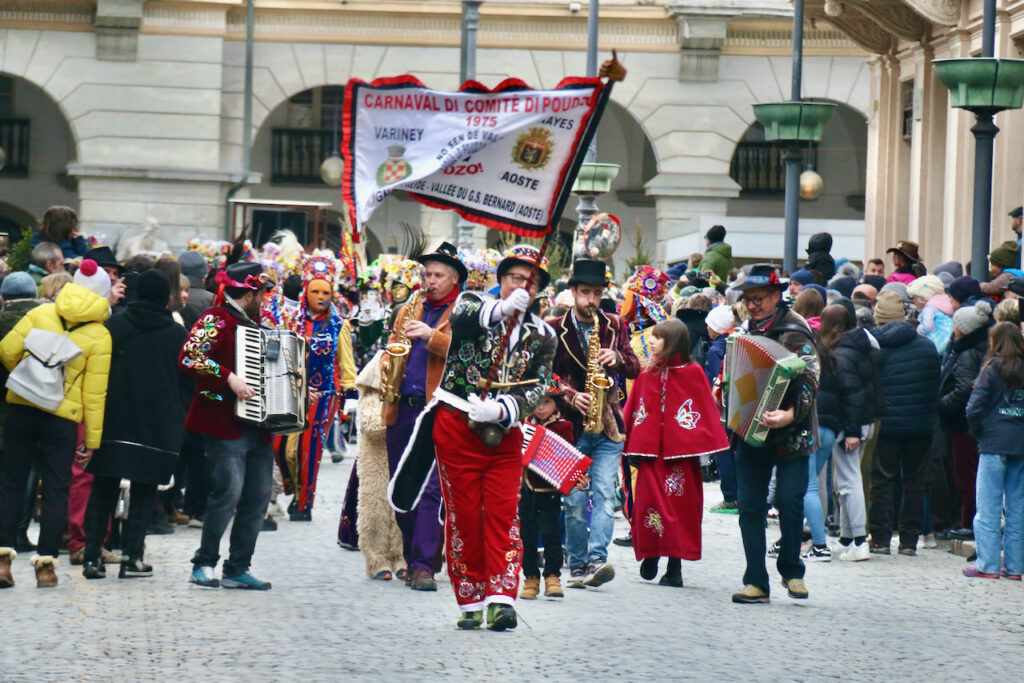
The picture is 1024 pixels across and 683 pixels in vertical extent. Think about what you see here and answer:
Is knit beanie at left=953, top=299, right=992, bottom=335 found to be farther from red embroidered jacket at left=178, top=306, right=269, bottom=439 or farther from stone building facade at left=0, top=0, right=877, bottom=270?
stone building facade at left=0, top=0, right=877, bottom=270

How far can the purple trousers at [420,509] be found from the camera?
1109 centimetres

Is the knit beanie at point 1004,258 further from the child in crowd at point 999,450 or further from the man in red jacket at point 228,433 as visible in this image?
the man in red jacket at point 228,433

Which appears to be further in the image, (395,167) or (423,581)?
(423,581)

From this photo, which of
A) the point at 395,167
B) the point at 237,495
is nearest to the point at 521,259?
the point at 395,167

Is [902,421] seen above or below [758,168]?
below

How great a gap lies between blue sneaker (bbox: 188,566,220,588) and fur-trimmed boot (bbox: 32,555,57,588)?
0.83 m

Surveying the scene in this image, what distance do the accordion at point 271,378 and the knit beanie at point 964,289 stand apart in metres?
5.21

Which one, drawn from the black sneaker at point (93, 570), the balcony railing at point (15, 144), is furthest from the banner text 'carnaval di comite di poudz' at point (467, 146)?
the balcony railing at point (15, 144)

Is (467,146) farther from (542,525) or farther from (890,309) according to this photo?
(890,309)

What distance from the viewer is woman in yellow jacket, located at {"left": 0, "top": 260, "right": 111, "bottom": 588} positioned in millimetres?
10922

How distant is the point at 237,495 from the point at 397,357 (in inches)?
49.3

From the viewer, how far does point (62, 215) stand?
48.8 feet

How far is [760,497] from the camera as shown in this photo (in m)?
11.0

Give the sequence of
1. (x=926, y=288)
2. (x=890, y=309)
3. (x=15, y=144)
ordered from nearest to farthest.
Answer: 1. (x=890, y=309)
2. (x=926, y=288)
3. (x=15, y=144)
